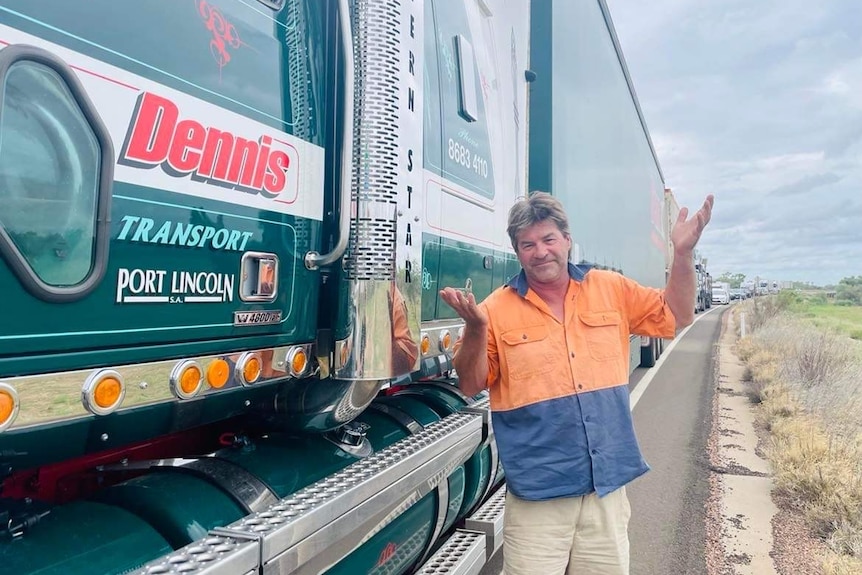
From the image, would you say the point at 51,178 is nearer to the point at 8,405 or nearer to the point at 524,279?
the point at 8,405

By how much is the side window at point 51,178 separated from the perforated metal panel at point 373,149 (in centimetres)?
85

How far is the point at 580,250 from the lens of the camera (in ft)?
18.2

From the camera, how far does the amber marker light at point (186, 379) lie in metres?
1.63

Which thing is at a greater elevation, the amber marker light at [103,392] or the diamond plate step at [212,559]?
the amber marker light at [103,392]

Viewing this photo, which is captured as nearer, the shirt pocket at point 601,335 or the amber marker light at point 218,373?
the amber marker light at point 218,373

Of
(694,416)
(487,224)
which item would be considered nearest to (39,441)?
(487,224)

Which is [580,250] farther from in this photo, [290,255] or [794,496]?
[290,255]

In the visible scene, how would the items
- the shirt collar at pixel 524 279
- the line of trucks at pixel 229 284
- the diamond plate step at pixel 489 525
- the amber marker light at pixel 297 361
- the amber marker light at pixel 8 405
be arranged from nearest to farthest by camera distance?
the amber marker light at pixel 8 405
the line of trucks at pixel 229 284
the amber marker light at pixel 297 361
the shirt collar at pixel 524 279
the diamond plate step at pixel 489 525

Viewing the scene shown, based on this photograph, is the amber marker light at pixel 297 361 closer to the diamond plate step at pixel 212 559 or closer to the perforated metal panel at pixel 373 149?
the perforated metal panel at pixel 373 149

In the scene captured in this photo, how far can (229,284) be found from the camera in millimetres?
1839

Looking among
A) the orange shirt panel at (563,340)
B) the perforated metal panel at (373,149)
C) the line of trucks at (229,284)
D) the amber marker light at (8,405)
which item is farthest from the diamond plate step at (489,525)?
the amber marker light at (8,405)

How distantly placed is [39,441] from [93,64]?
85 cm

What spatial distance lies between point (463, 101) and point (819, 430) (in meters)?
5.23

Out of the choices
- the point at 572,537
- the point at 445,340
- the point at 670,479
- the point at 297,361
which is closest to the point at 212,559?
the point at 297,361
